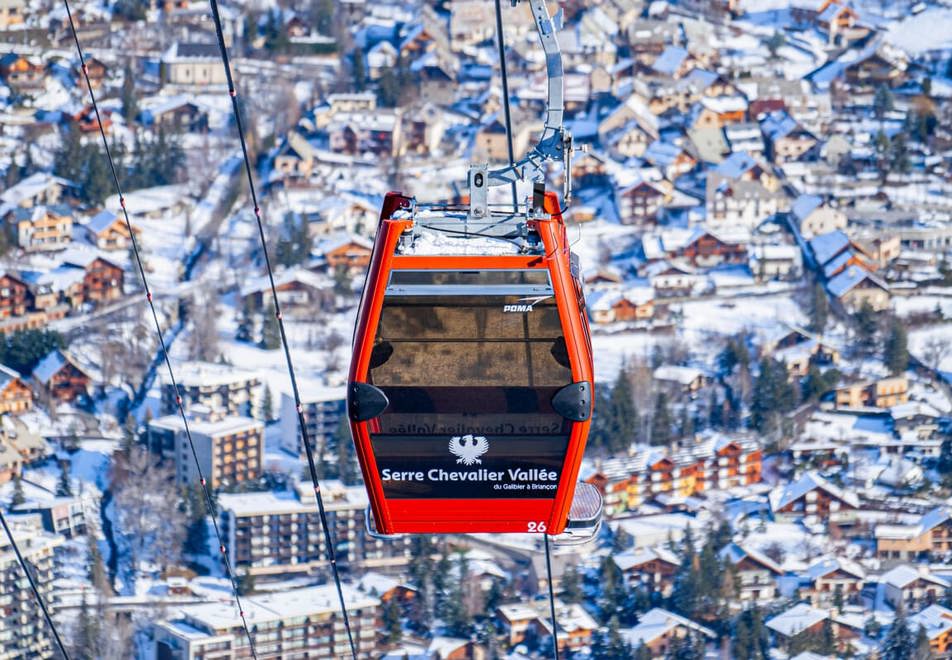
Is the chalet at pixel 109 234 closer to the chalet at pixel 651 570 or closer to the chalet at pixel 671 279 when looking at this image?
the chalet at pixel 671 279

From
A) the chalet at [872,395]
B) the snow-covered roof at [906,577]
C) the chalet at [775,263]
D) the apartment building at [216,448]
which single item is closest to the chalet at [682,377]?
the chalet at [872,395]

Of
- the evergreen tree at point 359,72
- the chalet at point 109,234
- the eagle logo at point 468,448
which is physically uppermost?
the eagle logo at point 468,448

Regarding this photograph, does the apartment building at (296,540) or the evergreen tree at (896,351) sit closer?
the apartment building at (296,540)

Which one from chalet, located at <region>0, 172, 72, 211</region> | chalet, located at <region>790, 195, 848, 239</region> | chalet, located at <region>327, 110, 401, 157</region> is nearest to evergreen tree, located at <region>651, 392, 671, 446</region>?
chalet, located at <region>790, 195, 848, 239</region>

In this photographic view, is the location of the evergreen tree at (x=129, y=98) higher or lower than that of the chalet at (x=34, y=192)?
higher

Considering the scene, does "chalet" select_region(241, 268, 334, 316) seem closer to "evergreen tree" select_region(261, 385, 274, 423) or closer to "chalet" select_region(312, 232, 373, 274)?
"chalet" select_region(312, 232, 373, 274)

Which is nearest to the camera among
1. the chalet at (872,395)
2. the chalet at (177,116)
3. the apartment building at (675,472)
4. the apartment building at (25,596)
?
the apartment building at (25,596)
